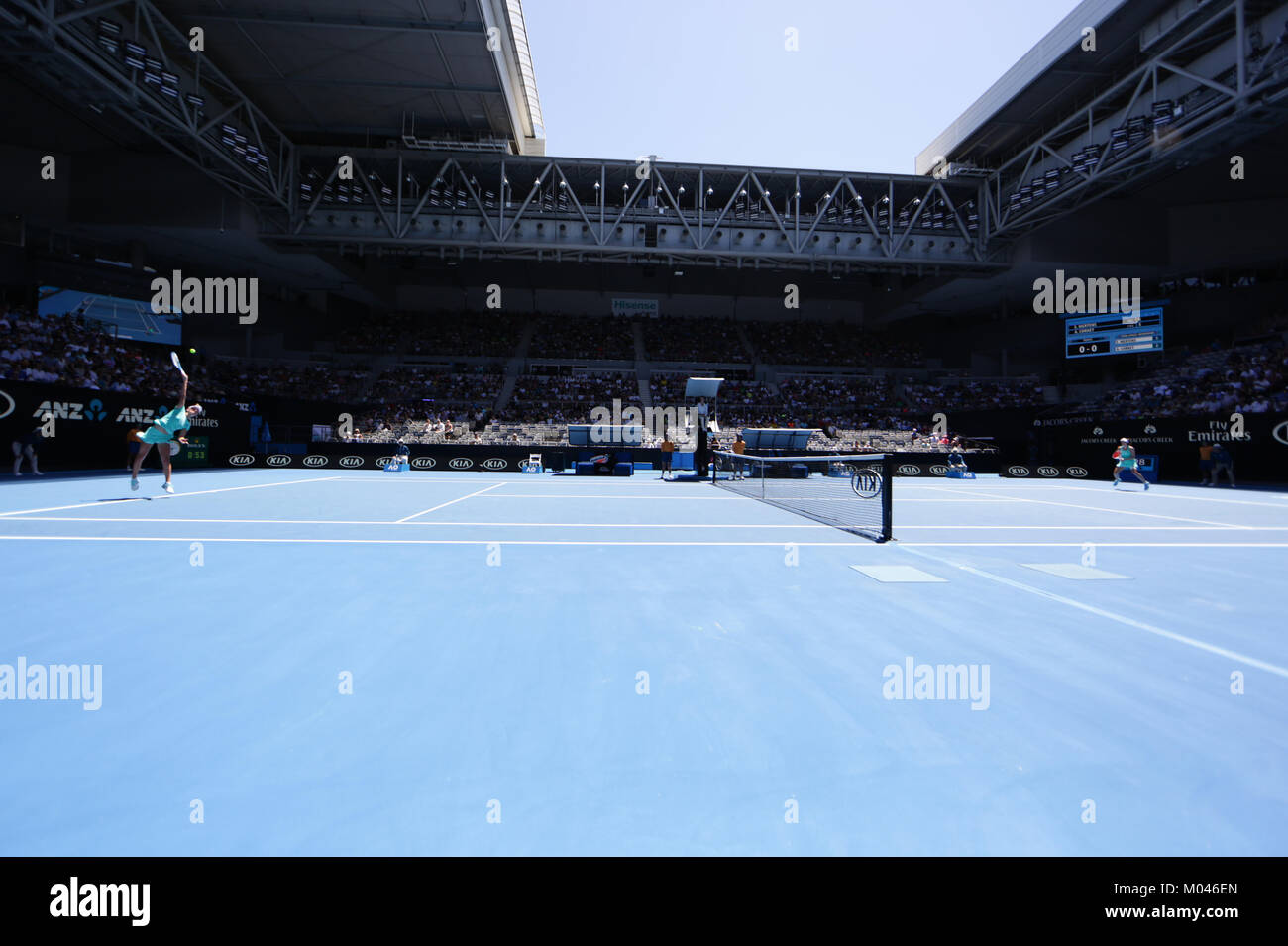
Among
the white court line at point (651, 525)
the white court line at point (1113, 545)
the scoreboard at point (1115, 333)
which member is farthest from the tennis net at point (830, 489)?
the scoreboard at point (1115, 333)

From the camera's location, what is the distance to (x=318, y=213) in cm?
2967

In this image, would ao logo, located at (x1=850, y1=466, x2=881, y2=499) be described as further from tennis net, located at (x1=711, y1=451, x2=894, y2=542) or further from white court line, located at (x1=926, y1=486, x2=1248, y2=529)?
white court line, located at (x1=926, y1=486, x2=1248, y2=529)

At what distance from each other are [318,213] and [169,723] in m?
33.0

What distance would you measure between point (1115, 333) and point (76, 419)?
44383 millimetres

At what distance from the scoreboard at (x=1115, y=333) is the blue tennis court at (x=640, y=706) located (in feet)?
110

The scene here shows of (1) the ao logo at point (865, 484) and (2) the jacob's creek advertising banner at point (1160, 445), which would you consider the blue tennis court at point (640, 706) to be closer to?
(1) the ao logo at point (865, 484)

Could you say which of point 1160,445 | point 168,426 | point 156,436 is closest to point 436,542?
point 168,426

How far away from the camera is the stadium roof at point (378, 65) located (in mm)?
20625

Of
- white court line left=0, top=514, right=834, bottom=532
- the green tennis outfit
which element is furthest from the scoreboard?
the green tennis outfit

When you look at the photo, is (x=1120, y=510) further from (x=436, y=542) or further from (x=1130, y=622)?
(x=436, y=542)

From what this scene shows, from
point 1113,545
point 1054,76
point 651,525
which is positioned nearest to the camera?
point 1113,545

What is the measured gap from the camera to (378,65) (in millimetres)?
23875

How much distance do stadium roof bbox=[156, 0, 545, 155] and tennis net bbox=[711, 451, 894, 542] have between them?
Result: 1753 centimetres
